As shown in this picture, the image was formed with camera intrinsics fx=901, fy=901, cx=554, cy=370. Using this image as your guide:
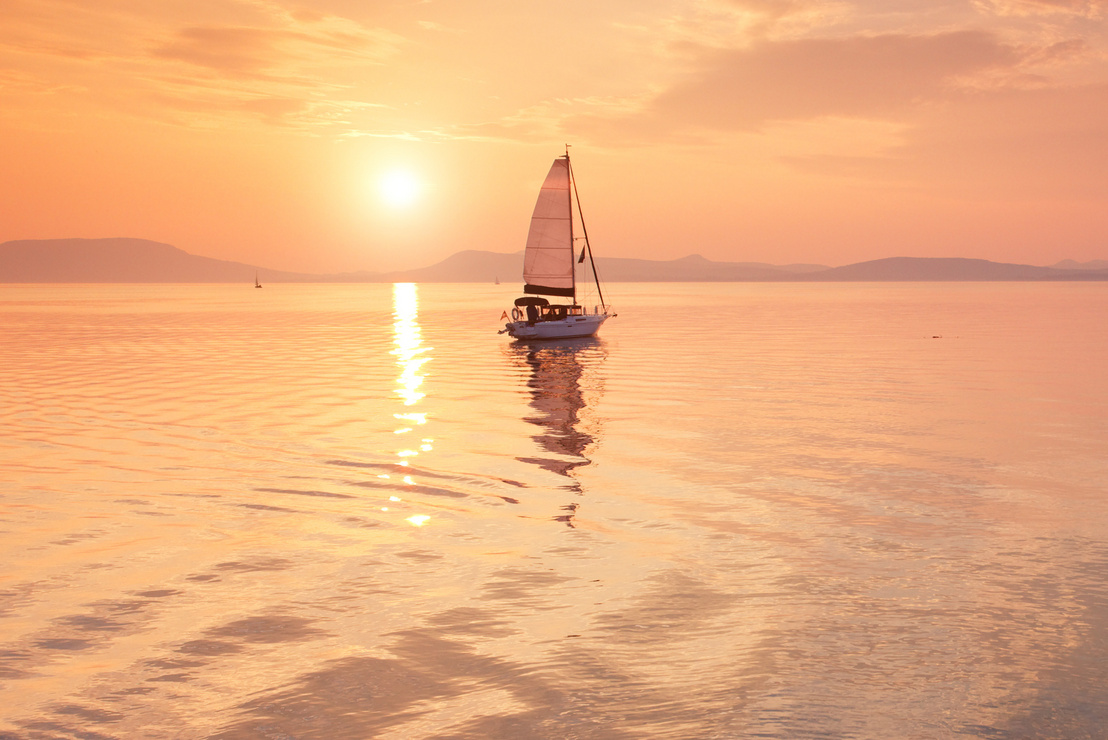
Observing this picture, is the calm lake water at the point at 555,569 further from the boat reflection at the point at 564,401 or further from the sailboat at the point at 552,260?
the sailboat at the point at 552,260

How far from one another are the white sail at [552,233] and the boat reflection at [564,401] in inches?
269

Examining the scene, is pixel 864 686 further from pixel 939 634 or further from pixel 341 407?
pixel 341 407

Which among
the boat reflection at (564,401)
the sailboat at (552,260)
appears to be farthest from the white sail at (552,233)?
the boat reflection at (564,401)

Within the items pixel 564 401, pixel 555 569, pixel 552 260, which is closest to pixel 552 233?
pixel 552 260

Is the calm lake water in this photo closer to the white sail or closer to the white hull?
the white hull

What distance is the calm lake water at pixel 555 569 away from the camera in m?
9.10

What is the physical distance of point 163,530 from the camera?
51.9ft

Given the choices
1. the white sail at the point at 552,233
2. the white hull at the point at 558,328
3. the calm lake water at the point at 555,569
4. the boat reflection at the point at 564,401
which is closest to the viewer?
the calm lake water at the point at 555,569

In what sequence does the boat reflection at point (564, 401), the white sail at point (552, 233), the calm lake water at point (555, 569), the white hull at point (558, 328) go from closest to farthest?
the calm lake water at point (555, 569)
the boat reflection at point (564, 401)
the white hull at point (558, 328)
the white sail at point (552, 233)

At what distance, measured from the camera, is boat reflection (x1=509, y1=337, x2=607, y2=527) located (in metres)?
22.2

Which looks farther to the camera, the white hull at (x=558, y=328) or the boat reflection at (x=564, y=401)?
the white hull at (x=558, y=328)

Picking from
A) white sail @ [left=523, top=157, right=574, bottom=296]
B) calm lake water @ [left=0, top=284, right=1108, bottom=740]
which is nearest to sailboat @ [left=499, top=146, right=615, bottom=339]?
white sail @ [left=523, top=157, right=574, bottom=296]

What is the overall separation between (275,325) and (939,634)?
94.9 metres

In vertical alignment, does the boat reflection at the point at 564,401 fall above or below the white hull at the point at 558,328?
below
